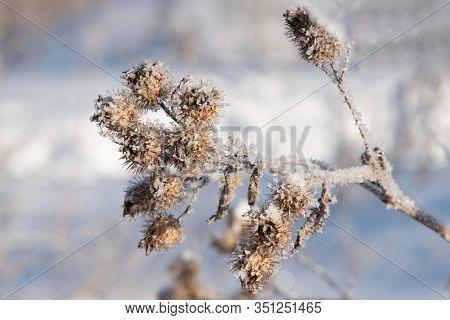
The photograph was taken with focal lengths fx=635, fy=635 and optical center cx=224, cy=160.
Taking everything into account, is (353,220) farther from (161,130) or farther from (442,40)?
(161,130)

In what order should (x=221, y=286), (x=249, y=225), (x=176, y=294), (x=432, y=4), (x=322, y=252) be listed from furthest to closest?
(x=322, y=252), (x=432, y=4), (x=221, y=286), (x=176, y=294), (x=249, y=225)

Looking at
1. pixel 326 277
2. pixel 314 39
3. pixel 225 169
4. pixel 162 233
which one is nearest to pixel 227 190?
pixel 225 169

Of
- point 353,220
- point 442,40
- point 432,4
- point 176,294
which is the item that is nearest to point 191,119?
point 176,294

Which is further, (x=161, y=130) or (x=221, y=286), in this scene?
(x=221, y=286)

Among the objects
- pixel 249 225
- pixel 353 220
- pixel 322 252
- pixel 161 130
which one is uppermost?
pixel 353 220

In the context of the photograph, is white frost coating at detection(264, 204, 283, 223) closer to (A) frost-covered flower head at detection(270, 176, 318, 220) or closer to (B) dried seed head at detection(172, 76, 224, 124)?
(A) frost-covered flower head at detection(270, 176, 318, 220)

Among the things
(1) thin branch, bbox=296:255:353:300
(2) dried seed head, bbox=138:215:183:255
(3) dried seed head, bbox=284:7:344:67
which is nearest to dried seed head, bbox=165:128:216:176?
(2) dried seed head, bbox=138:215:183:255
